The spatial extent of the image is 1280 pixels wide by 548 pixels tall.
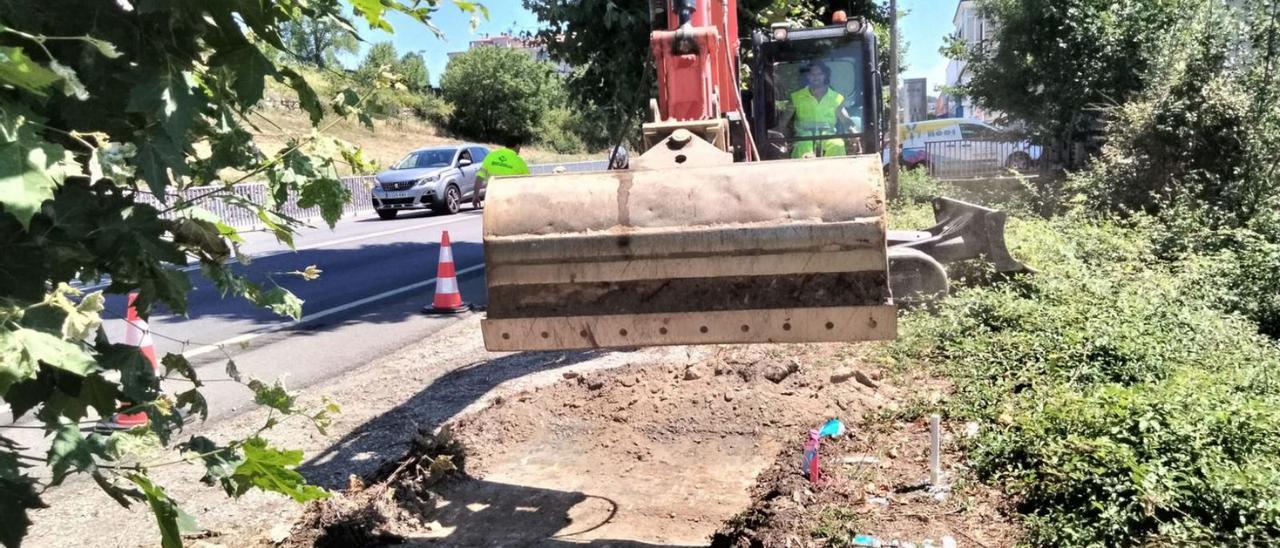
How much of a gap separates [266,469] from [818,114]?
7.61 m

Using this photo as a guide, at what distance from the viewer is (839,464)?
5090mm

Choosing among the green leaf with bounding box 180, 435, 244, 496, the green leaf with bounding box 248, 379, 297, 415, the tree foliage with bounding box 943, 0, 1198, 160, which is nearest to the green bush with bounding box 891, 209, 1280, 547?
the green leaf with bounding box 248, 379, 297, 415

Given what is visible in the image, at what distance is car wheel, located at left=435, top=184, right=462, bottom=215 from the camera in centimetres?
2317

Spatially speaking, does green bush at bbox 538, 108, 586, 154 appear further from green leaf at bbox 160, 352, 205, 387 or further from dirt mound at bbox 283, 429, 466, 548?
green leaf at bbox 160, 352, 205, 387

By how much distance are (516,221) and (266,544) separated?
1.79m

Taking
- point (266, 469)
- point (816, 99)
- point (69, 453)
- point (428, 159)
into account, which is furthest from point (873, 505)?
point (428, 159)

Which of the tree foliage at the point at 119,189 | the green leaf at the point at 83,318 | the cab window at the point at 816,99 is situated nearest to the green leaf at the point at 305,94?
the tree foliage at the point at 119,189

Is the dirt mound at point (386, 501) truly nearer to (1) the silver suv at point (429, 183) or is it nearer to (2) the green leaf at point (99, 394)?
(2) the green leaf at point (99, 394)

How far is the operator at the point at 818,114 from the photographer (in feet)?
28.8

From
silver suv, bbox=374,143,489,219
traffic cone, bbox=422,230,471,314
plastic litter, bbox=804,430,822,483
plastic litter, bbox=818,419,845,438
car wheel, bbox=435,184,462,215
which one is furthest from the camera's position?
car wheel, bbox=435,184,462,215

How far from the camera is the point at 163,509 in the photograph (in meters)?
Answer: 1.80

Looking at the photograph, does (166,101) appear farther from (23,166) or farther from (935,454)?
(935,454)

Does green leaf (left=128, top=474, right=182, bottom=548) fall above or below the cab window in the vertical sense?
below

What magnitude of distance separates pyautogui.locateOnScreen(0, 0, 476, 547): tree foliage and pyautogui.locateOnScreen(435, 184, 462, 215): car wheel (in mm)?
21333
